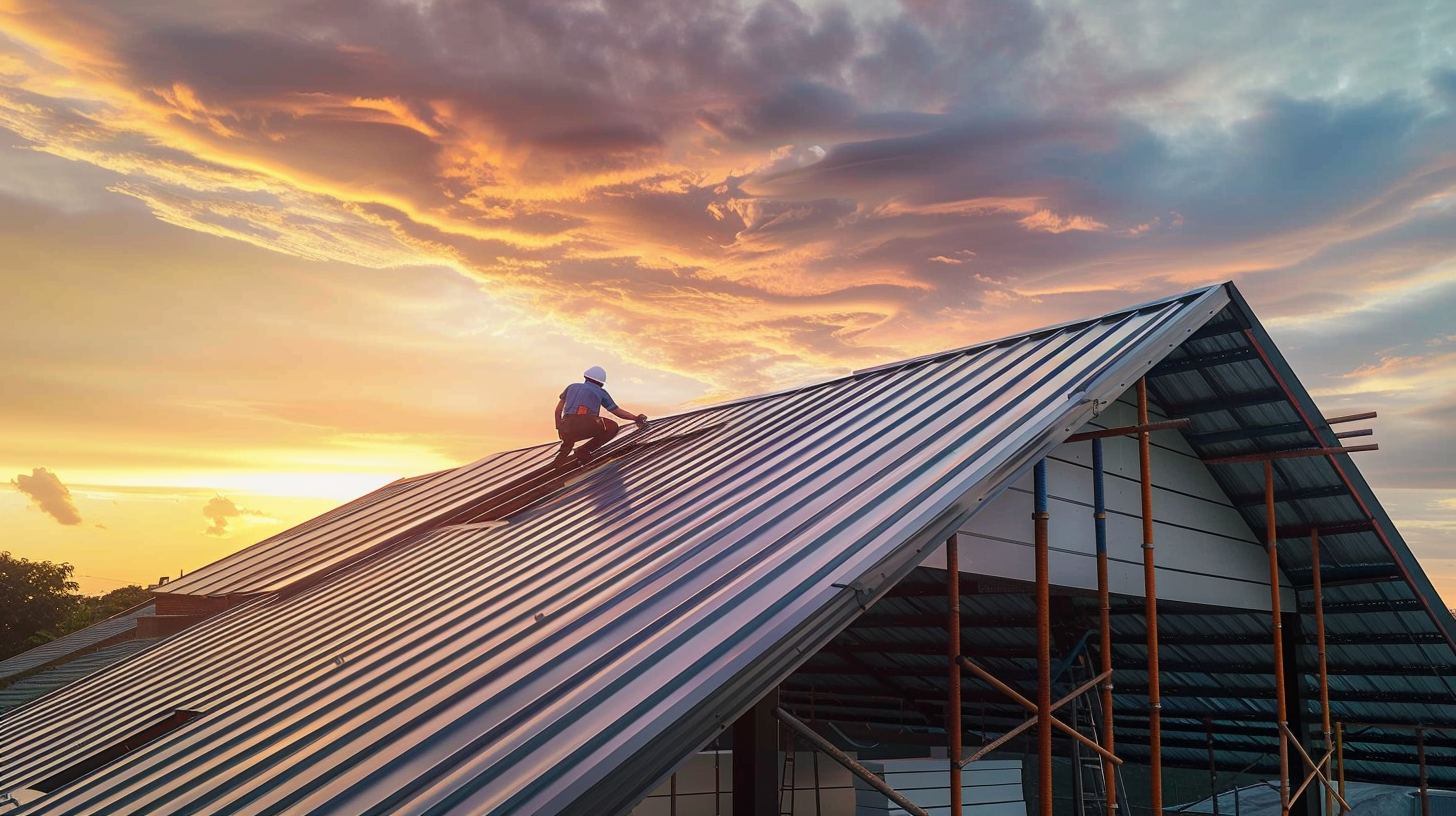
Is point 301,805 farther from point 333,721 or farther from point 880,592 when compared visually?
point 880,592

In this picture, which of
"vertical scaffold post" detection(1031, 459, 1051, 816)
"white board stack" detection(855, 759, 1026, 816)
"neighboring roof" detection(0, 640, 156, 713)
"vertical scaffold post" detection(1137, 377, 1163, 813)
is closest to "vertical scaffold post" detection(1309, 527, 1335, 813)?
"vertical scaffold post" detection(1137, 377, 1163, 813)

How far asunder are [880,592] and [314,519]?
60.3ft

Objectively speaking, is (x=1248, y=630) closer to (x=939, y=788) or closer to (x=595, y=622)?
(x=939, y=788)

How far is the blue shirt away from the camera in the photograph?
50.7ft

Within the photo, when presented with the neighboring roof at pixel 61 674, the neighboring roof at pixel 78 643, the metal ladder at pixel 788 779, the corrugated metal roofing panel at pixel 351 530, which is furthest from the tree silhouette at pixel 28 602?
the metal ladder at pixel 788 779

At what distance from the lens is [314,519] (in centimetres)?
2164

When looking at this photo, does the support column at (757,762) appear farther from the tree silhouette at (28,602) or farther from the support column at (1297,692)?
the tree silhouette at (28,602)

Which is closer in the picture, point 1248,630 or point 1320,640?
point 1320,640

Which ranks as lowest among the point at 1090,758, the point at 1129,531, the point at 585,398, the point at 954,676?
the point at 1090,758

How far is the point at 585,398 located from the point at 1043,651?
30.1ft

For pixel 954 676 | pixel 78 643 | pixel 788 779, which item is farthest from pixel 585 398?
pixel 78 643

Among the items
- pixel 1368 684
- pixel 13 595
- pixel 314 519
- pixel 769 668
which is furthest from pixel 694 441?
pixel 13 595

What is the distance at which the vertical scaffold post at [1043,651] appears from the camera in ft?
24.8

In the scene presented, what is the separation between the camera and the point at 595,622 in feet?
23.1
